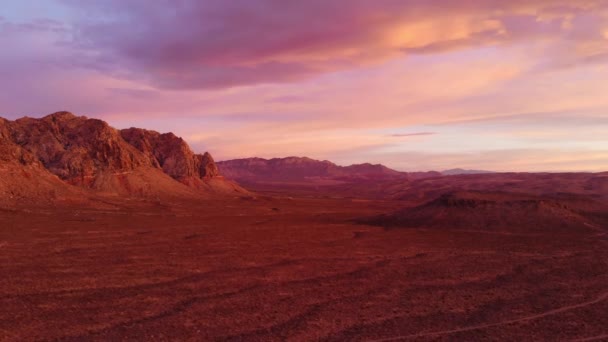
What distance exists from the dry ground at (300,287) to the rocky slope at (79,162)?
2827 centimetres

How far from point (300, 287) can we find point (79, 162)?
65110mm

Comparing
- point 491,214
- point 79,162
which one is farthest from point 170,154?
point 491,214

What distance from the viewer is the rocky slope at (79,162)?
59312 millimetres

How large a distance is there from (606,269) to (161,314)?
21981 mm

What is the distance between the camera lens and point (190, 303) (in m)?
16.7

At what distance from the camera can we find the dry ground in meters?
14.1

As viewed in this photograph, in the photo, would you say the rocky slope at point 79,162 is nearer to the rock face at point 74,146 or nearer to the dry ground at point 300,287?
the rock face at point 74,146

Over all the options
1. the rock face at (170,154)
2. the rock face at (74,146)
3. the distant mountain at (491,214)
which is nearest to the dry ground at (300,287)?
the distant mountain at (491,214)

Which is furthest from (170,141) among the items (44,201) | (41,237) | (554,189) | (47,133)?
(554,189)

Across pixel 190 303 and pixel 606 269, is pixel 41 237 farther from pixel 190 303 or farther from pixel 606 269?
pixel 606 269

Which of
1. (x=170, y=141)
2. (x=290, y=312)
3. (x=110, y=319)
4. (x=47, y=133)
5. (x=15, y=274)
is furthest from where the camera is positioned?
(x=170, y=141)

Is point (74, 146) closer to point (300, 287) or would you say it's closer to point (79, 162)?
point (79, 162)

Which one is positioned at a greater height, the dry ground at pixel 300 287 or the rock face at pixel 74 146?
the rock face at pixel 74 146

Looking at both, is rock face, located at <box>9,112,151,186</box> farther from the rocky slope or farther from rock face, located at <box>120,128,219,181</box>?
rock face, located at <box>120,128,219,181</box>
